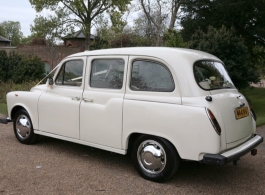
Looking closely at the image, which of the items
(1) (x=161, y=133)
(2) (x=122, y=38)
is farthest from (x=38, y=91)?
(2) (x=122, y=38)

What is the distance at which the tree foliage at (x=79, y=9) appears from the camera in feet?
112

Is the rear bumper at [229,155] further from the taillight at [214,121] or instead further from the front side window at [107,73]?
the front side window at [107,73]

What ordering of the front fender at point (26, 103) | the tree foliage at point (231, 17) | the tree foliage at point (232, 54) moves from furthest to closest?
the tree foliage at point (231, 17) → the tree foliage at point (232, 54) → the front fender at point (26, 103)

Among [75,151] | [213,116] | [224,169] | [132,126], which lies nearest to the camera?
[213,116]

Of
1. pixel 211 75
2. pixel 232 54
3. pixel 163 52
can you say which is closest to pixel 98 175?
pixel 163 52

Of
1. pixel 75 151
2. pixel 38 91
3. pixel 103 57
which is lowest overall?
pixel 75 151

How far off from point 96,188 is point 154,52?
2105 mm

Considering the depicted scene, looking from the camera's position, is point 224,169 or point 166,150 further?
point 224,169

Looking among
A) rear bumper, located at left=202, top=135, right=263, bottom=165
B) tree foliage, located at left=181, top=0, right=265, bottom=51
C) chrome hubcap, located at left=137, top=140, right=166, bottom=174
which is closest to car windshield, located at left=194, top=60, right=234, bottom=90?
rear bumper, located at left=202, top=135, right=263, bottom=165

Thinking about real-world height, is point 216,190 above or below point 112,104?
below

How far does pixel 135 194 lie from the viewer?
13.3ft

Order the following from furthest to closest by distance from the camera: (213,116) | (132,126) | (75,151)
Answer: (75,151)
(132,126)
(213,116)

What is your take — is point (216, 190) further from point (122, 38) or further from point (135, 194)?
point (122, 38)

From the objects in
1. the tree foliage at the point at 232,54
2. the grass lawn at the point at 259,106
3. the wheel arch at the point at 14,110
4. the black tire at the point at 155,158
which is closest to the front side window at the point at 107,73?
the black tire at the point at 155,158
